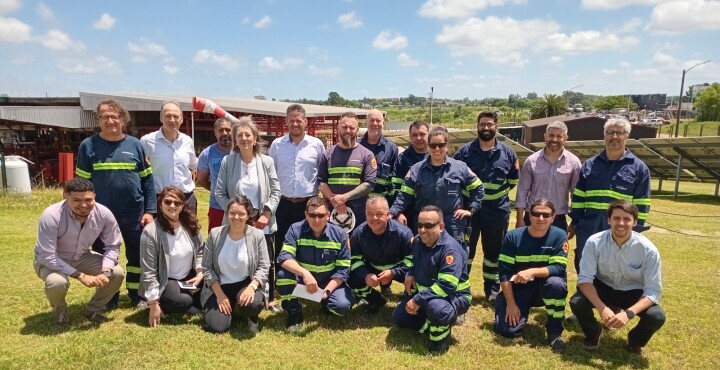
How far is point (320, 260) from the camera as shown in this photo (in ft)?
15.3

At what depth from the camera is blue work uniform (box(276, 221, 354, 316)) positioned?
4.57 meters

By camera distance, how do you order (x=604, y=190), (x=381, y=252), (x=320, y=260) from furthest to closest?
(x=381, y=252) < (x=320, y=260) < (x=604, y=190)

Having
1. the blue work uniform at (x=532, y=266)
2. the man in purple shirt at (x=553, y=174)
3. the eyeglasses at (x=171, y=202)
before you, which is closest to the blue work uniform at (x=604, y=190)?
the man in purple shirt at (x=553, y=174)

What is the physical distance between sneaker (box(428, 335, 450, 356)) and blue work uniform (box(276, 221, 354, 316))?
0.92 m

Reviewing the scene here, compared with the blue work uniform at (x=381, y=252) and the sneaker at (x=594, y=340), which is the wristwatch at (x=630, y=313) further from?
the blue work uniform at (x=381, y=252)

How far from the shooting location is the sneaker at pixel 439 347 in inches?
159

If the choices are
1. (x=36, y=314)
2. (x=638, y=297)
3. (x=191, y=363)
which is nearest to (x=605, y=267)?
(x=638, y=297)

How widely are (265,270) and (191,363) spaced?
1091 mm

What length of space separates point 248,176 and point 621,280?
3650mm

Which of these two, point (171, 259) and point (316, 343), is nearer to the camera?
point (316, 343)

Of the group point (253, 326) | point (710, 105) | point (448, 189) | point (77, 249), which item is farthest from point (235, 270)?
point (710, 105)

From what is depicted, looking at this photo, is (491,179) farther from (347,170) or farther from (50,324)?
(50,324)

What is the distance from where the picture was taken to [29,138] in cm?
2369

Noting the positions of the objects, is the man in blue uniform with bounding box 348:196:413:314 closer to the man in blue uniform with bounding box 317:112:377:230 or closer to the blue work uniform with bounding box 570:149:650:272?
the man in blue uniform with bounding box 317:112:377:230
